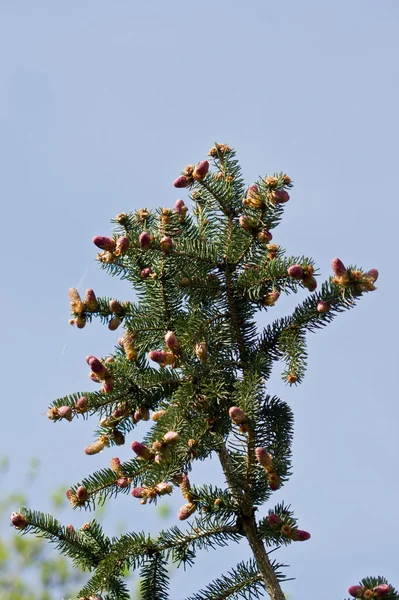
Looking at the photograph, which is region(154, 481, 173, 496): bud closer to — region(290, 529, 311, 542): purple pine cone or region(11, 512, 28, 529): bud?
region(290, 529, 311, 542): purple pine cone

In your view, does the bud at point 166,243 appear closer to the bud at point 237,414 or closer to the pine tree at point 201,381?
the pine tree at point 201,381

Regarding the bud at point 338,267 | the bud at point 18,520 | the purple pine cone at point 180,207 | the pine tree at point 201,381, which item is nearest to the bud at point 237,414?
the pine tree at point 201,381

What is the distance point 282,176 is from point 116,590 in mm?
1360

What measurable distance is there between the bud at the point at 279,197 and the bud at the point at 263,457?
77cm

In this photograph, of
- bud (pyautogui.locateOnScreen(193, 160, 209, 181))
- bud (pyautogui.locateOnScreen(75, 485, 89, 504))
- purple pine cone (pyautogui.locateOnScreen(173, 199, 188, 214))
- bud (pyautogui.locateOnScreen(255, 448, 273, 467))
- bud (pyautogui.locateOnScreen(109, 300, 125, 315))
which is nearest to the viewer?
bud (pyautogui.locateOnScreen(255, 448, 273, 467))

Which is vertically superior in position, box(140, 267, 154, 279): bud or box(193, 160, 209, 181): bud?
box(193, 160, 209, 181): bud

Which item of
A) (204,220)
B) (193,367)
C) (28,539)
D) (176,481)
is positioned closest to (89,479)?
(176,481)

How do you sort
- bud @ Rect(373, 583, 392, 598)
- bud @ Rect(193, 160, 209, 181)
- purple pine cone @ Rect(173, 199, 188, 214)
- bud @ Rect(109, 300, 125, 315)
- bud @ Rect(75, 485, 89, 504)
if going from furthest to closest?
purple pine cone @ Rect(173, 199, 188, 214)
bud @ Rect(109, 300, 125, 315)
bud @ Rect(193, 160, 209, 181)
bud @ Rect(75, 485, 89, 504)
bud @ Rect(373, 583, 392, 598)

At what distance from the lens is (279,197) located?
7.42 feet

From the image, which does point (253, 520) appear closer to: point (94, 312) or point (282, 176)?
point (94, 312)

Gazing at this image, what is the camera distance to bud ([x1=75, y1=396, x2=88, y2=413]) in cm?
227

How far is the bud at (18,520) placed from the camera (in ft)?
7.28

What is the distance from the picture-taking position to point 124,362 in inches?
95.2

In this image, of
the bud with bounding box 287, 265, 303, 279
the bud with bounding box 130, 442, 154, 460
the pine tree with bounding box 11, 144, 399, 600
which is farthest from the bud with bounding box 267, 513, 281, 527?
the bud with bounding box 287, 265, 303, 279
